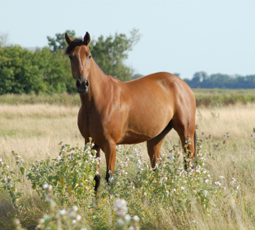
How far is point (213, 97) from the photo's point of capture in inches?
895

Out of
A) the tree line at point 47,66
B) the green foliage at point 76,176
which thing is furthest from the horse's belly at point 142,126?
the tree line at point 47,66

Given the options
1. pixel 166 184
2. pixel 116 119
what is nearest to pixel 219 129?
pixel 116 119

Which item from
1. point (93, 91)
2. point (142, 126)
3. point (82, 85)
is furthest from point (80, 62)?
point (142, 126)

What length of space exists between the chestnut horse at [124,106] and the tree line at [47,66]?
1355 inches

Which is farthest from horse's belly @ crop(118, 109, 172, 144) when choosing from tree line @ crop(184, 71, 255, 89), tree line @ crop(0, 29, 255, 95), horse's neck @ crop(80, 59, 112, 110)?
tree line @ crop(184, 71, 255, 89)

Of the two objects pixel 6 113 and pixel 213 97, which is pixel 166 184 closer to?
pixel 6 113

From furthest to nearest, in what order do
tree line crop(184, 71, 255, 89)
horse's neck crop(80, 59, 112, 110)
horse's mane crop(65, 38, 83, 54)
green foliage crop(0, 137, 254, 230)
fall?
tree line crop(184, 71, 255, 89), horse's neck crop(80, 59, 112, 110), horse's mane crop(65, 38, 83, 54), green foliage crop(0, 137, 254, 230)

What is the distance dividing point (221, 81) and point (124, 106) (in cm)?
13037

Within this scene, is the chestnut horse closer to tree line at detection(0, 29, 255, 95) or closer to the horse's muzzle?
the horse's muzzle

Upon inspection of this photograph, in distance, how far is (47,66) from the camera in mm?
43438

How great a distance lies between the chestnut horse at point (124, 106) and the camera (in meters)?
4.19

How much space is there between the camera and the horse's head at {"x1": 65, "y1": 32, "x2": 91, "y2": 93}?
393 centimetres

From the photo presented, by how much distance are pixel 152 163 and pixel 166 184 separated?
227 centimetres

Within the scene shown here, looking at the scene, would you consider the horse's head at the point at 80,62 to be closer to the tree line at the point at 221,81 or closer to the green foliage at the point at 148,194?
the green foliage at the point at 148,194
